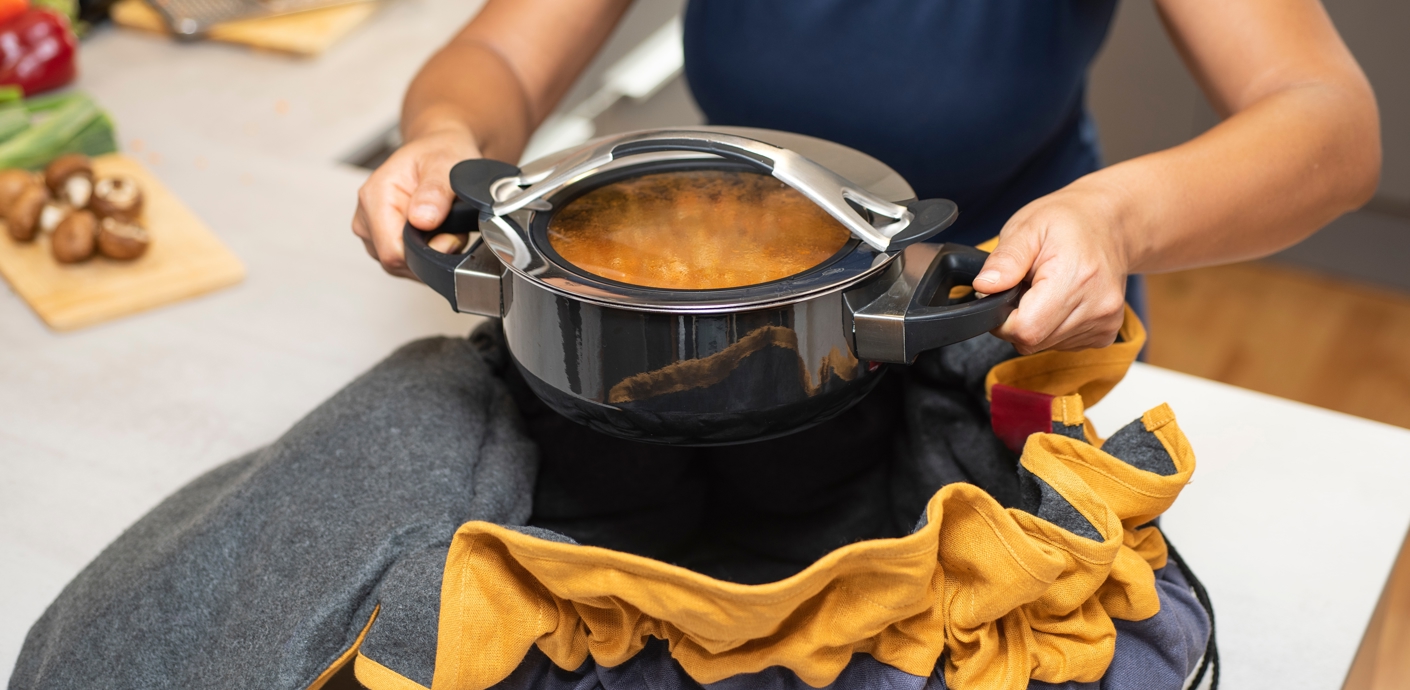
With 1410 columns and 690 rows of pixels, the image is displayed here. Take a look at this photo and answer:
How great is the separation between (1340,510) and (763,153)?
17.3 inches

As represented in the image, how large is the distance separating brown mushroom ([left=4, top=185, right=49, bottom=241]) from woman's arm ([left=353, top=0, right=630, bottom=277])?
376 millimetres

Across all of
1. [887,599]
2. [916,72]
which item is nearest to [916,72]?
[916,72]

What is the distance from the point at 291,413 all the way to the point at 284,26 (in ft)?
2.45

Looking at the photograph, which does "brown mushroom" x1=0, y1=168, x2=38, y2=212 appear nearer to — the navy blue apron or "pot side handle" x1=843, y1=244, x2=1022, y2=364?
the navy blue apron

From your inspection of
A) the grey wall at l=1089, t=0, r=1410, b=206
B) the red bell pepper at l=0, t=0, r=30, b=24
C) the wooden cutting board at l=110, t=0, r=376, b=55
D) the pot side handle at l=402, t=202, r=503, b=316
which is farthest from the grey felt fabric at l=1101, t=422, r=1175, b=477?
the grey wall at l=1089, t=0, r=1410, b=206

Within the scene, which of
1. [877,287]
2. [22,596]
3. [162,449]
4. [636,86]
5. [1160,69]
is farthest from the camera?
[1160,69]

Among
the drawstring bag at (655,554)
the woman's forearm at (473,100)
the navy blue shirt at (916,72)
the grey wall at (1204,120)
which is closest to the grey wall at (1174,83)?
the grey wall at (1204,120)

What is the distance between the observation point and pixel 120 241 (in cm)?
88

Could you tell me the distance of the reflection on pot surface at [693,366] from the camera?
0.41 m

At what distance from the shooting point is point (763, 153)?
1.42 ft

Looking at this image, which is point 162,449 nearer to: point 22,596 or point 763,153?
point 22,596

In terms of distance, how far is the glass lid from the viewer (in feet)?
1.46

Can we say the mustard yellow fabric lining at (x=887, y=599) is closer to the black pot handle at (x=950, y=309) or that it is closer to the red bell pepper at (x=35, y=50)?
the black pot handle at (x=950, y=309)

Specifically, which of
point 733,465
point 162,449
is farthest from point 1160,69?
point 162,449
